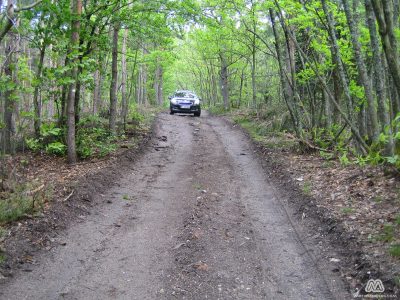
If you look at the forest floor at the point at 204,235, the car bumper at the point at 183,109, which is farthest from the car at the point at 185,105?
the forest floor at the point at 204,235

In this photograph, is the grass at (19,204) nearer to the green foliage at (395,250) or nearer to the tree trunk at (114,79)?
the green foliage at (395,250)

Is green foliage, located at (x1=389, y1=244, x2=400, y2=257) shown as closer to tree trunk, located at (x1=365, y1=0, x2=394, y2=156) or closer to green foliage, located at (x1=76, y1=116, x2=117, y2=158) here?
tree trunk, located at (x1=365, y1=0, x2=394, y2=156)

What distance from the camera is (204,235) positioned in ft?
19.4

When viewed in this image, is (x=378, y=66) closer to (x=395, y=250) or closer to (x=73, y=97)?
(x=395, y=250)

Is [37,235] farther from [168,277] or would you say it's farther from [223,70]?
[223,70]

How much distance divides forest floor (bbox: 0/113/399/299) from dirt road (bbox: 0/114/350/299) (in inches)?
0.8

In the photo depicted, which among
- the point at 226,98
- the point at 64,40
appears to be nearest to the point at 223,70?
the point at 226,98

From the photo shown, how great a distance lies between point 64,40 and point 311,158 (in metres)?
7.24

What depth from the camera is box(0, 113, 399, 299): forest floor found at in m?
4.41

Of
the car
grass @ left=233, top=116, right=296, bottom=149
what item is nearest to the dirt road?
grass @ left=233, top=116, right=296, bottom=149

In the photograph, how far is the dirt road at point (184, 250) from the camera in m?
4.35

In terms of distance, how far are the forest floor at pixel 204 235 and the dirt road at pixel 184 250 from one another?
0.8 inches

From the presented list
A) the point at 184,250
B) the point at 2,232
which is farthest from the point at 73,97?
the point at 184,250

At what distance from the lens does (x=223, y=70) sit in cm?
2812
